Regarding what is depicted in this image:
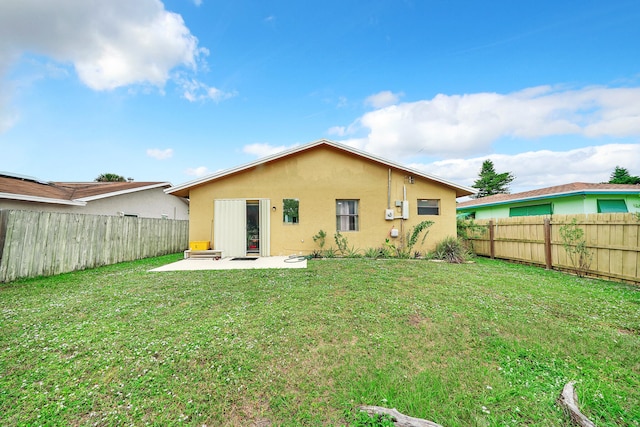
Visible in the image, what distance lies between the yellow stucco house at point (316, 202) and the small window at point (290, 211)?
41mm

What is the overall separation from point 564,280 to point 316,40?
1216cm

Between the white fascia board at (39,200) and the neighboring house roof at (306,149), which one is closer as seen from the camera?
the white fascia board at (39,200)

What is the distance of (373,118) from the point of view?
12.7 m

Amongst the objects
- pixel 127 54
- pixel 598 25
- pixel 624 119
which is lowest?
pixel 624 119

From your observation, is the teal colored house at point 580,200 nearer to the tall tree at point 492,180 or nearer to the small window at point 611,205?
the small window at point 611,205

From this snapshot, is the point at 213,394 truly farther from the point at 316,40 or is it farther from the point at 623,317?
the point at 316,40

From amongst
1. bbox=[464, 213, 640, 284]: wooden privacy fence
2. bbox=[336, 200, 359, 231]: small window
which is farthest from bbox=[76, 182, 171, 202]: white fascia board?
bbox=[464, 213, 640, 284]: wooden privacy fence

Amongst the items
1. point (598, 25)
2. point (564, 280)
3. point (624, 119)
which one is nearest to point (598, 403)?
point (564, 280)

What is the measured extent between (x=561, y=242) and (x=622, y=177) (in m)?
33.2

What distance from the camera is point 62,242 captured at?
22.1 ft

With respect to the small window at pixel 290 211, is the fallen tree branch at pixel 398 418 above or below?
below

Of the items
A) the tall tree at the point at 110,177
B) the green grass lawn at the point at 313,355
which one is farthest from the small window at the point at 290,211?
the tall tree at the point at 110,177

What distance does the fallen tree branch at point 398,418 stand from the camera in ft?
5.55

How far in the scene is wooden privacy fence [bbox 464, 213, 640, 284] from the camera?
5.59 metres
